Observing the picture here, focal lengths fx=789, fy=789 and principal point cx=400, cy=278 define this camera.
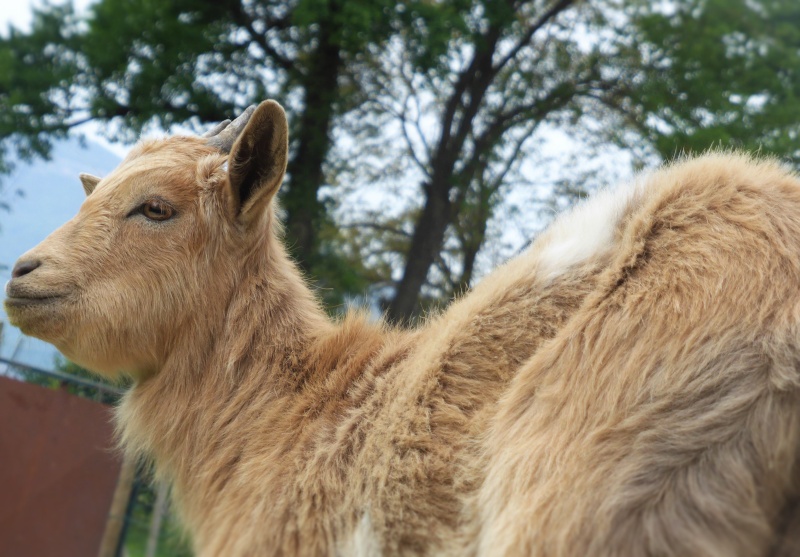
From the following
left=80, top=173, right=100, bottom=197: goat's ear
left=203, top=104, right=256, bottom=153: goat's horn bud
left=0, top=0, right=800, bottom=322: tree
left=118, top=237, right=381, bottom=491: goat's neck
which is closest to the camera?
left=118, top=237, right=381, bottom=491: goat's neck

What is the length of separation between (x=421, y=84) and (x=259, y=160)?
46.9ft

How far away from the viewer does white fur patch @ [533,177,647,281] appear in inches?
121

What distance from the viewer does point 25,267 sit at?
3709 millimetres

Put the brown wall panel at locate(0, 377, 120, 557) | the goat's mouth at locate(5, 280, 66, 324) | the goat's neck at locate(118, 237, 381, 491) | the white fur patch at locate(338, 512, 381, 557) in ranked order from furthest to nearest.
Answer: the brown wall panel at locate(0, 377, 120, 557) → the goat's neck at locate(118, 237, 381, 491) → the goat's mouth at locate(5, 280, 66, 324) → the white fur patch at locate(338, 512, 381, 557)

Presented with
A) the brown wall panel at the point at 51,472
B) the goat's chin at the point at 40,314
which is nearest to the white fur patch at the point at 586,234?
the goat's chin at the point at 40,314

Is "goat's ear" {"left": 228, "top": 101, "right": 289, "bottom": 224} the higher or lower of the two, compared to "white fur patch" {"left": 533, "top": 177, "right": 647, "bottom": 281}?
higher

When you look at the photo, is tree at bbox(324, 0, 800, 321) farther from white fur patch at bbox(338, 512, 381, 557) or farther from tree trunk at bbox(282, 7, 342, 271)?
white fur patch at bbox(338, 512, 381, 557)

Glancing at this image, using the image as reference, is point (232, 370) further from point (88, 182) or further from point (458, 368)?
point (88, 182)

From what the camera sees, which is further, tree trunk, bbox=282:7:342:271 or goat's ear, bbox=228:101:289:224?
tree trunk, bbox=282:7:342:271

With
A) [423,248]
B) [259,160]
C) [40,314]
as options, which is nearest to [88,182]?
[40,314]

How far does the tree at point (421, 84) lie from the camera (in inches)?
599

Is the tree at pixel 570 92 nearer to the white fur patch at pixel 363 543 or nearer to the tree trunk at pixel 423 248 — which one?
the tree trunk at pixel 423 248

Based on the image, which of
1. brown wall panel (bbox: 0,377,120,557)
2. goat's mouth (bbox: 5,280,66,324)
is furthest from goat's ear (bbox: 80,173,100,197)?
brown wall panel (bbox: 0,377,120,557)

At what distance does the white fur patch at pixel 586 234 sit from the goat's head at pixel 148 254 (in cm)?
138
